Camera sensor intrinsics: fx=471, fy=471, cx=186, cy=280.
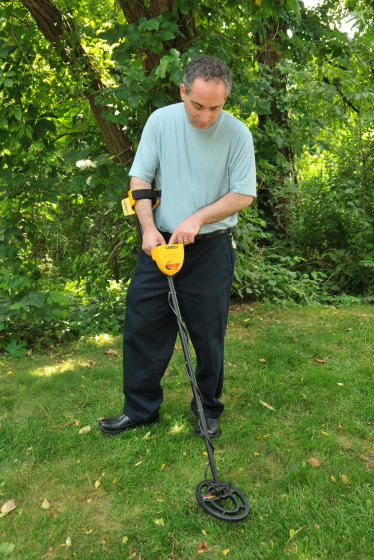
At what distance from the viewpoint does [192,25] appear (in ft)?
12.2

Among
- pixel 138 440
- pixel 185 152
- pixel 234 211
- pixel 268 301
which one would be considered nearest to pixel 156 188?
pixel 185 152

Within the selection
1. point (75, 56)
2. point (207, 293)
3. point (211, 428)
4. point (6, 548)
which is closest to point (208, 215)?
point (207, 293)

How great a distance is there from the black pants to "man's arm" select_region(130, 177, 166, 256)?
172 millimetres

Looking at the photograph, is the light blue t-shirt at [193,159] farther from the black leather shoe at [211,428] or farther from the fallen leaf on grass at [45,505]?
the fallen leaf on grass at [45,505]

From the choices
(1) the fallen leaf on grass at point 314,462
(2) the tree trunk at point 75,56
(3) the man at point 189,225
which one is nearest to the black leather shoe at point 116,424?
(3) the man at point 189,225

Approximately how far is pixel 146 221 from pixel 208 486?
133 cm

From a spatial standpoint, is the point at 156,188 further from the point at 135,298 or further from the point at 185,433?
the point at 185,433

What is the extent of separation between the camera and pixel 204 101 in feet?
7.01

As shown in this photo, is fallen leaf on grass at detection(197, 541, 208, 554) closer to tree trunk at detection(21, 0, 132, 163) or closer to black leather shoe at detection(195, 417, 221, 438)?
black leather shoe at detection(195, 417, 221, 438)

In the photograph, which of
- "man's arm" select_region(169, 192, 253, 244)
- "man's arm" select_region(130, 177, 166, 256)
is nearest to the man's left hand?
"man's arm" select_region(169, 192, 253, 244)

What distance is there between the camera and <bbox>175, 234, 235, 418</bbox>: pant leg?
2.53 metres

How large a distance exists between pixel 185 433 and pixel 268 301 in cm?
316

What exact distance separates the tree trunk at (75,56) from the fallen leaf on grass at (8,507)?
2.65m

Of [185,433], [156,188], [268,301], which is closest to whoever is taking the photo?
[156,188]
